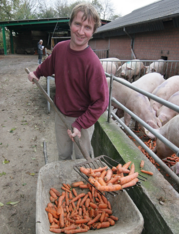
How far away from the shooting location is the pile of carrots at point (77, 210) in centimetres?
178

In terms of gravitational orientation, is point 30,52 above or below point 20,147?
above

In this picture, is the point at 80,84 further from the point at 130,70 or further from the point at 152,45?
the point at 152,45

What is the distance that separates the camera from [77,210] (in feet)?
6.70

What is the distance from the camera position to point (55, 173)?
2.23 m

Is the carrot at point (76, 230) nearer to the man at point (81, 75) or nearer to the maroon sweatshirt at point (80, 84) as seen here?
the man at point (81, 75)

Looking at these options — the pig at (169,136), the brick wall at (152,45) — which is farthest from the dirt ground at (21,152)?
the brick wall at (152,45)

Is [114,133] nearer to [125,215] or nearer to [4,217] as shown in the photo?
[125,215]

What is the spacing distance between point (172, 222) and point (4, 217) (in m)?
2.21

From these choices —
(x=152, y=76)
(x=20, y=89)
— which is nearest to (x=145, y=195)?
(x=152, y=76)

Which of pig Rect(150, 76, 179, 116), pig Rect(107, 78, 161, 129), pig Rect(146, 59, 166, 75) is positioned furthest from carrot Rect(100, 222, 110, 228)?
pig Rect(146, 59, 166, 75)

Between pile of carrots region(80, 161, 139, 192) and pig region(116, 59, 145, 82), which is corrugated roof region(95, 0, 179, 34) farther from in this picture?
pile of carrots region(80, 161, 139, 192)

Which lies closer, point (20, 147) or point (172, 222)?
point (172, 222)

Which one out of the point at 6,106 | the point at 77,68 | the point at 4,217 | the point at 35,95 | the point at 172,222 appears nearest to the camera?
the point at 172,222

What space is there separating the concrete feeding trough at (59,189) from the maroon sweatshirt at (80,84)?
613 millimetres
